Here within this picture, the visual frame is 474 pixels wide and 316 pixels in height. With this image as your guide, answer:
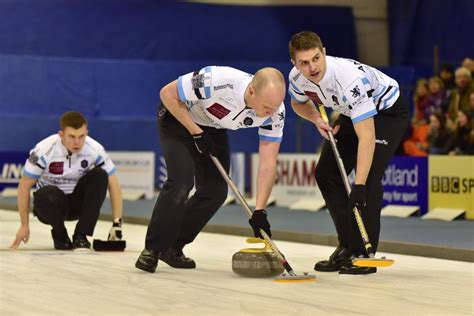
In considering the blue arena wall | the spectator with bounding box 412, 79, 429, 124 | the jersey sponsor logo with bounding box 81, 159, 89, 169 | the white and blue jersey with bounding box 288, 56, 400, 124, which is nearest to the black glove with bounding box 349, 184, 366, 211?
the white and blue jersey with bounding box 288, 56, 400, 124

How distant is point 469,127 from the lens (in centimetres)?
1327

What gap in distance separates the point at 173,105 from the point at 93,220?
1.87 m

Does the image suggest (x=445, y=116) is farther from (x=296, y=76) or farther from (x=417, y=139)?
(x=296, y=76)

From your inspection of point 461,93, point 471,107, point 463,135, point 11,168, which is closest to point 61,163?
point 463,135

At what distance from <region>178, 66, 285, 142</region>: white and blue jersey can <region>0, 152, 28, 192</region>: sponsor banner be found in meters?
10.2

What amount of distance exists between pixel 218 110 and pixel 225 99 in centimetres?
12

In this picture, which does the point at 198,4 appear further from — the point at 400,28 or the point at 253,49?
the point at 400,28

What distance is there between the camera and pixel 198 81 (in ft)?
20.8

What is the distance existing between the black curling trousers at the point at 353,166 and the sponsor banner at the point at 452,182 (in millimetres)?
4691

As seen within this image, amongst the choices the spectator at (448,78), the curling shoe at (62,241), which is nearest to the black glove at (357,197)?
the curling shoe at (62,241)

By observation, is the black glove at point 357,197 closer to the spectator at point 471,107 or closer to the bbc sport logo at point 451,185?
the bbc sport logo at point 451,185

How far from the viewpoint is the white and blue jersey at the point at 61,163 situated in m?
7.90

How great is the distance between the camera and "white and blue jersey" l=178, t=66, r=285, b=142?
6215 millimetres

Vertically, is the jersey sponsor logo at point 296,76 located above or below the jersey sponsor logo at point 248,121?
above
